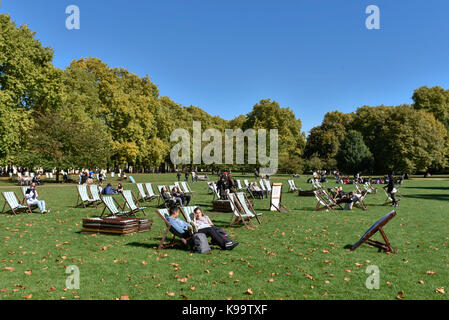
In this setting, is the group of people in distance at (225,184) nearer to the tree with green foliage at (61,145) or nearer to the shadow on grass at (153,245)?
the shadow on grass at (153,245)

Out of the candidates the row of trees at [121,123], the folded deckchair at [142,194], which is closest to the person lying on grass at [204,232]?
the folded deckchair at [142,194]

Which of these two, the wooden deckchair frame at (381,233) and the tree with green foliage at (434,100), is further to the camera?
the tree with green foliage at (434,100)

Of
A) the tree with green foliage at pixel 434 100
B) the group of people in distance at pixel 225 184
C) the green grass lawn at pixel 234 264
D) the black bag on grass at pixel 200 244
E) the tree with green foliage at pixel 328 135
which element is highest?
the tree with green foliage at pixel 434 100

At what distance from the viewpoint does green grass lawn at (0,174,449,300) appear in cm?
501

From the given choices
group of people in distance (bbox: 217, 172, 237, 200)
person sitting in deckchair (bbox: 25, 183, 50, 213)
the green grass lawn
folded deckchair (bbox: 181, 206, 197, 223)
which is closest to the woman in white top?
person sitting in deckchair (bbox: 25, 183, 50, 213)

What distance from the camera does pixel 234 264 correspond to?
6.48 meters

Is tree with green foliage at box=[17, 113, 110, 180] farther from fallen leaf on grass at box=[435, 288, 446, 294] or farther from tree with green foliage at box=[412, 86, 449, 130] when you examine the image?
tree with green foliage at box=[412, 86, 449, 130]

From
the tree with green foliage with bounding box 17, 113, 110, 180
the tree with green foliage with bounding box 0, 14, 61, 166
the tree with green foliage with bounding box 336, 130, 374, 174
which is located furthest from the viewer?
the tree with green foliage with bounding box 336, 130, 374, 174

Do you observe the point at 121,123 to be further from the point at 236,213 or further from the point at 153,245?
the point at 153,245

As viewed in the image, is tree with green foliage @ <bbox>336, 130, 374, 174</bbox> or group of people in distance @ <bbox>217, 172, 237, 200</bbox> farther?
tree with green foliage @ <bbox>336, 130, 374, 174</bbox>

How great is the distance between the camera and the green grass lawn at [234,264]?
5.01 m

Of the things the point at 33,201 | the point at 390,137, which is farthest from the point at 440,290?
the point at 390,137

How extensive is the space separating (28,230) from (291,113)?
6273cm

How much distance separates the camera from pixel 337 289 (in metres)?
5.11
